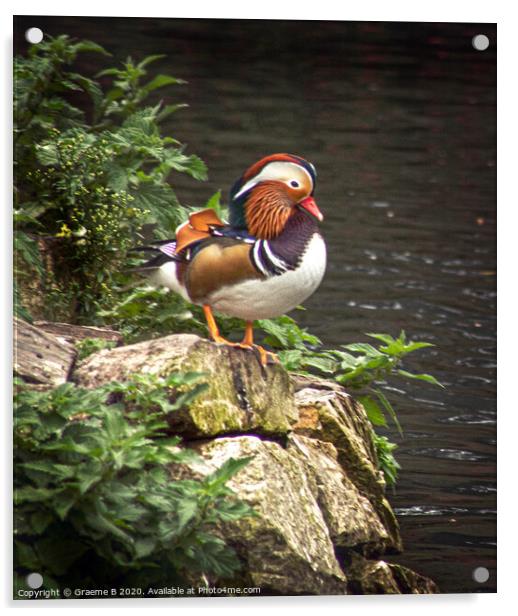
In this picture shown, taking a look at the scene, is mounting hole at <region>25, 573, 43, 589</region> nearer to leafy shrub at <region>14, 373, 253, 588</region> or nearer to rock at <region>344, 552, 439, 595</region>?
leafy shrub at <region>14, 373, 253, 588</region>

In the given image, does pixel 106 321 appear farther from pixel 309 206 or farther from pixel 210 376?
pixel 309 206

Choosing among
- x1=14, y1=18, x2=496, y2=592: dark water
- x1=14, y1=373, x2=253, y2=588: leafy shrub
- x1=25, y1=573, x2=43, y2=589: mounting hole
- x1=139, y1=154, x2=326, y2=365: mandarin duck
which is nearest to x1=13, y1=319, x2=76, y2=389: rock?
x1=14, y1=373, x2=253, y2=588: leafy shrub

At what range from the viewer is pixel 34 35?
4.07 metres

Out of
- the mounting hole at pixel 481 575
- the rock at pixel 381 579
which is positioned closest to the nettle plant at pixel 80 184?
the rock at pixel 381 579

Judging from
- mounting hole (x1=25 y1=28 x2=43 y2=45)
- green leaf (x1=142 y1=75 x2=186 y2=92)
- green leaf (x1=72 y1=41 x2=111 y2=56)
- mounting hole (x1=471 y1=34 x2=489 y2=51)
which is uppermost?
mounting hole (x1=25 y1=28 x2=43 y2=45)

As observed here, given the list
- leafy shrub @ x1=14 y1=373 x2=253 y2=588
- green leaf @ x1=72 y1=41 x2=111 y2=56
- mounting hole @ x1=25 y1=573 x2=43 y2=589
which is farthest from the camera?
green leaf @ x1=72 y1=41 x2=111 y2=56

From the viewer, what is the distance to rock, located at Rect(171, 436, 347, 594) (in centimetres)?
385

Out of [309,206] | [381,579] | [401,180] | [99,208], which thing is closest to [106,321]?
[99,208]

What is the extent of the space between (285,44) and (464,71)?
60 centimetres

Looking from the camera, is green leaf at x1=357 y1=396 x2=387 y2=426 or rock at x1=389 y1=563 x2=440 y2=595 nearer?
rock at x1=389 y1=563 x2=440 y2=595

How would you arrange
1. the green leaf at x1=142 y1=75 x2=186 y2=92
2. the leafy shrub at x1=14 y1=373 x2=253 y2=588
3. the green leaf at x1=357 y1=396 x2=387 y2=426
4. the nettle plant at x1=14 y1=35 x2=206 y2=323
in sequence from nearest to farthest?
the leafy shrub at x1=14 y1=373 x2=253 y2=588 → the nettle plant at x1=14 y1=35 x2=206 y2=323 → the green leaf at x1=142 y1=75 x2=186 y2=92 → the green leaf at x1=357 y1=396 x2=387 y2=426

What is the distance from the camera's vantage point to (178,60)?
14.5 ft

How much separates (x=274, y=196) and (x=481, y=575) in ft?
4.37

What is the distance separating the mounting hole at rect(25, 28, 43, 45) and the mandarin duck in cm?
73
